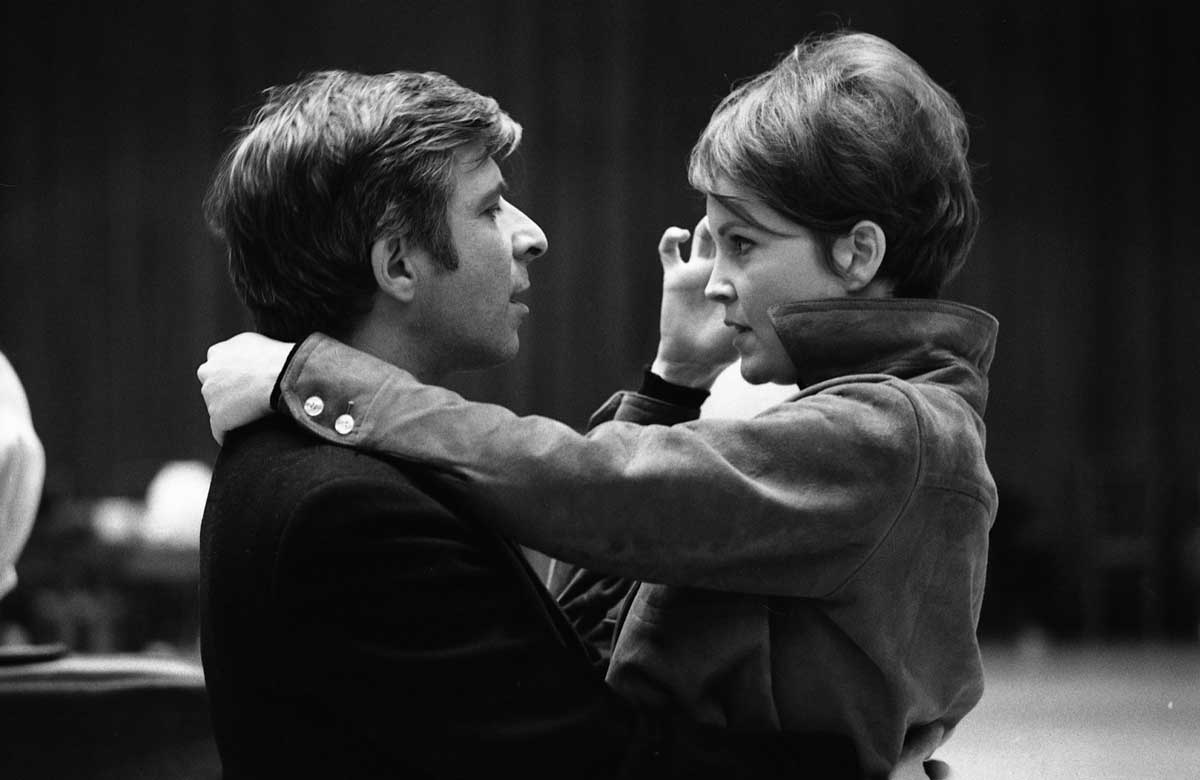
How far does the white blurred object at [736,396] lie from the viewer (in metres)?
1.90

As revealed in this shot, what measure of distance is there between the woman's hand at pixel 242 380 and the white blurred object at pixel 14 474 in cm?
98

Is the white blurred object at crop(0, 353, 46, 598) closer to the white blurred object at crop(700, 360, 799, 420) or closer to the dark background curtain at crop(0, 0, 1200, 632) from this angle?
the white blurred object at crop(700, 360, 799, 420)

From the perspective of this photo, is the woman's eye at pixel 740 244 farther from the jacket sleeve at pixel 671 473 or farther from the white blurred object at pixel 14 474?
the white blurred object at pixel 14 474

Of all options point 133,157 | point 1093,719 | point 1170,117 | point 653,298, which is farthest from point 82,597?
point 1170,117

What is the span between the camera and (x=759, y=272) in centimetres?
164

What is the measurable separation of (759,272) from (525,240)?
266 mm

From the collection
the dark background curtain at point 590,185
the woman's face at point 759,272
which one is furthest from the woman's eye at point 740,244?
the dark background curtain at point 590,185

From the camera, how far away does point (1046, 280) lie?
8680 mm

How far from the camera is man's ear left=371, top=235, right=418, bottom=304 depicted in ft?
5.11

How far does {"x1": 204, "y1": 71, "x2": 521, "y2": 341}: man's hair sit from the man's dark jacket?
0.68 feet

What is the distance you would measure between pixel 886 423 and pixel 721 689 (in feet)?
1.06

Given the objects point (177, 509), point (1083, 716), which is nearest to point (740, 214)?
point (1083, 716)

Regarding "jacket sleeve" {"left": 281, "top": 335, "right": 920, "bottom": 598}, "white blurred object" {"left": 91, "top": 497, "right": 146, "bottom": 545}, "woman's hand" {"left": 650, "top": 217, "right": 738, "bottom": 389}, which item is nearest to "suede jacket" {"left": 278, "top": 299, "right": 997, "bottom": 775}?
"jacket sleeve" {"left": 281, "top": 335, "right": 920, "bottom": 598}

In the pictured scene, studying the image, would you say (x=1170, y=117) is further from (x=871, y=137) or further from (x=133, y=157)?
(x=871, y=137)
